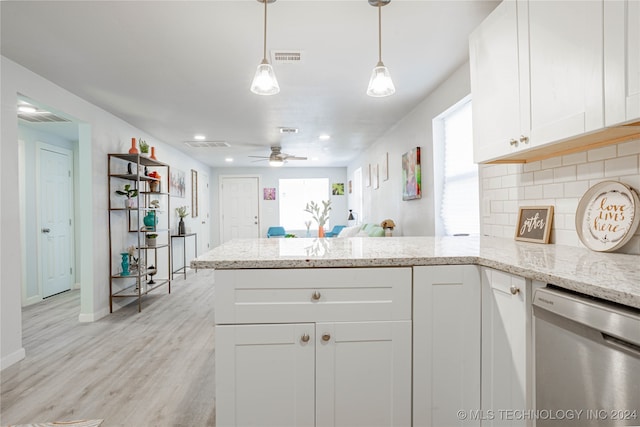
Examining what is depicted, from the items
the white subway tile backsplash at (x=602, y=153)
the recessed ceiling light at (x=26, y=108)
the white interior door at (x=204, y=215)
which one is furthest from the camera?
the white interior door at (x=204, y=215)

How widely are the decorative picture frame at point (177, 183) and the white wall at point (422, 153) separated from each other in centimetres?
352

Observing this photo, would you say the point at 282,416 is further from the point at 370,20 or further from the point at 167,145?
the point at 167,145

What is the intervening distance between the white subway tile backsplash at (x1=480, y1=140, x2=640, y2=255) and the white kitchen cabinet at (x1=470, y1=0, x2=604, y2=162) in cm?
31

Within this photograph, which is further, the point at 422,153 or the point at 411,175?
the point at 411,175

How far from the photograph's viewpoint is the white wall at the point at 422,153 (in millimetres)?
2930

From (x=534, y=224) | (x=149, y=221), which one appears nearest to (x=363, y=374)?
(x=534, y=224)

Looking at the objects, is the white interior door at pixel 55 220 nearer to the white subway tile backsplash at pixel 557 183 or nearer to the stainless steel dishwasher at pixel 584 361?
the white subway tile backsplash at pixel 557 183

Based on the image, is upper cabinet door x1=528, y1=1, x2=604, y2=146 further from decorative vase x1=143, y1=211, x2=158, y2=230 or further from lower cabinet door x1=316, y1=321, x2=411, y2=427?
decorative vase x1=143, y1=211, x2=158, y2=230

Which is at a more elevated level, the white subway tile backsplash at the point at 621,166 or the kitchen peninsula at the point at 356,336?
the white subway tile backsplash at the point at 621,166

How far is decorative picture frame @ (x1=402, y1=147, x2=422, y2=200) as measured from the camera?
3617 mm

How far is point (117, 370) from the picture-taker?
2334 mm

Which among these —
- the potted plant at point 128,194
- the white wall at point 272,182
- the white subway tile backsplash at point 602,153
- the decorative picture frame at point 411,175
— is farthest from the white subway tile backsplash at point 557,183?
the white wall at point 272,182

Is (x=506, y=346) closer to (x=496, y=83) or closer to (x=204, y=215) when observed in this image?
(x=496, y=83)

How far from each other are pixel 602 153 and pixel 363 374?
4.72ft
